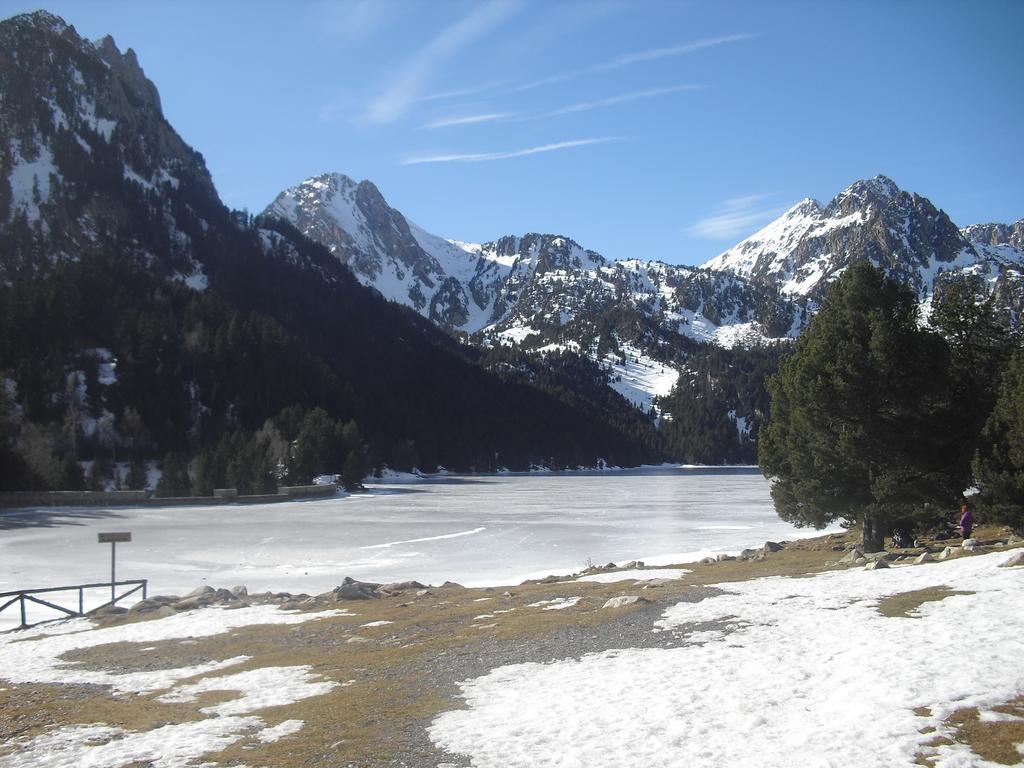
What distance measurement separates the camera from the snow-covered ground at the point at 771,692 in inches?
365

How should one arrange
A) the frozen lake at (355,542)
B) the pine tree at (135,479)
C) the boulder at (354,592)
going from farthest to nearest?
1. the pine tree at (135,479)
2. the frozen lake at (355,542)
3. the boulder at (354,592)

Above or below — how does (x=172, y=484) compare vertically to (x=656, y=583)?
above

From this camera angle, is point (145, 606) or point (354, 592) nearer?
point (145, 606)

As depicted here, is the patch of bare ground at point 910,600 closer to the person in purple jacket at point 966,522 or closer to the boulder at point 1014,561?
the boulder at point 1014,561

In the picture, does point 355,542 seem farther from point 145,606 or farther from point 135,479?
point 135,479

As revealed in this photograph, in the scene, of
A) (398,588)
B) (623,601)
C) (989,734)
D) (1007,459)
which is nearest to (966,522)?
(1007,459)

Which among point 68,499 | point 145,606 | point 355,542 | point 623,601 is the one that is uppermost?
point 68,499

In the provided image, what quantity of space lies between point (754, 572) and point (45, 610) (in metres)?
23.5

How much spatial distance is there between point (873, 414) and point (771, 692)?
762 inches

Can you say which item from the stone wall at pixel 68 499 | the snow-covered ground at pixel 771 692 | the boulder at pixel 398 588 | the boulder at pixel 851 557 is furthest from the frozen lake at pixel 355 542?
the snow-covered ground at pixel 771 692

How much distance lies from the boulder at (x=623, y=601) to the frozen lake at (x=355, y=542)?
10696 millimetres

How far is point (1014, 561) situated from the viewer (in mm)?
17922

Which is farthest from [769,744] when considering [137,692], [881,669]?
[137,692]

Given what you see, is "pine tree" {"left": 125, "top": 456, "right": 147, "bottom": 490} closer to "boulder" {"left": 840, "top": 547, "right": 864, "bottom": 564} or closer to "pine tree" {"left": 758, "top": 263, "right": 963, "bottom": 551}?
"pine tree" {"left": 758, "top": 263, "right": 963, "bottom": 551}
